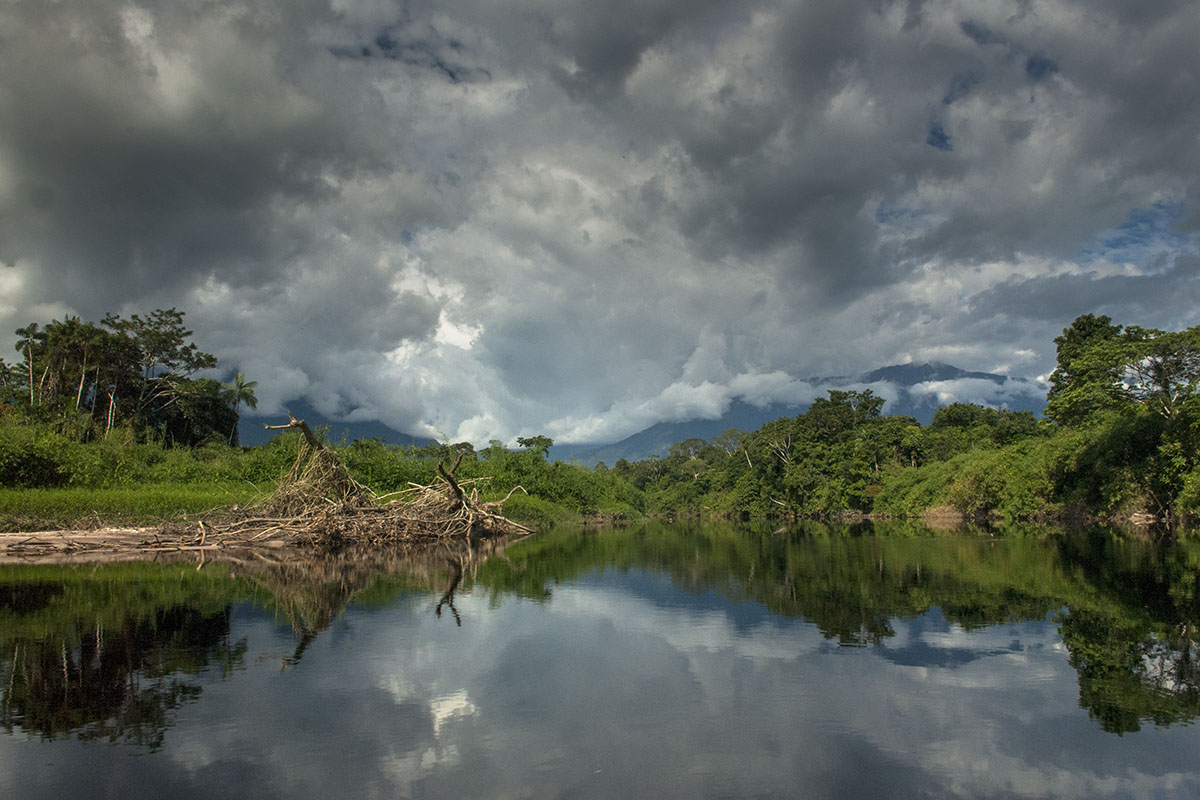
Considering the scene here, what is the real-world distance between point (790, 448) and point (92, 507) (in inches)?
2368

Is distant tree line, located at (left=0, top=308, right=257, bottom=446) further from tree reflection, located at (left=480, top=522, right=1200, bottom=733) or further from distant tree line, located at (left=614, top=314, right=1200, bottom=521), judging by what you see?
distant tree line, located at (left=614, top=314, right=1200, bottom=521)

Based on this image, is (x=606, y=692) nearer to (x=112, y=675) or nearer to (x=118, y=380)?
(x=112, y=675)

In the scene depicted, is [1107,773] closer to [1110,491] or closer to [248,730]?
[248,730]

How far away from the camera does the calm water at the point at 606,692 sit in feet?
13.6

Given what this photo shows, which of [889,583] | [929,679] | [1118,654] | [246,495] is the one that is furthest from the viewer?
[246,495]

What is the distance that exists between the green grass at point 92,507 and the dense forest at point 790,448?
1.86 feet

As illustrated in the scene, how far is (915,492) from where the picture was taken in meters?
50.3

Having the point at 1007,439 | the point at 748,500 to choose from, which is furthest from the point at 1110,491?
the point at 748,500

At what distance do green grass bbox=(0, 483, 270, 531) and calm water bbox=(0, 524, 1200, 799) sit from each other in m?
12.3

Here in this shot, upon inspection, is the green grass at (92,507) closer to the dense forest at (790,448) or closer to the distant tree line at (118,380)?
the dense forest at (790,448)

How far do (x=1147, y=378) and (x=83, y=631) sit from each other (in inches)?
1457

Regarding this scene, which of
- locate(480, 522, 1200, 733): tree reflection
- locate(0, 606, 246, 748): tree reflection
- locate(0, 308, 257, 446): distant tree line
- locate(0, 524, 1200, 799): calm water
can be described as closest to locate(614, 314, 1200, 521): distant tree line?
locate(480, 522, 1200, 733): tree reflection

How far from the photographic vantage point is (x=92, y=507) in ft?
74.2

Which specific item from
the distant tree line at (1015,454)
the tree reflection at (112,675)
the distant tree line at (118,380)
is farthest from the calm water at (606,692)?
the distant tree line at (118,380)
